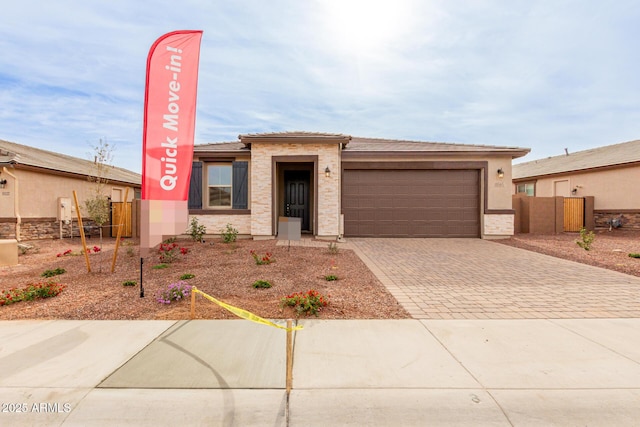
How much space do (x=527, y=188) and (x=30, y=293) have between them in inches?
1024

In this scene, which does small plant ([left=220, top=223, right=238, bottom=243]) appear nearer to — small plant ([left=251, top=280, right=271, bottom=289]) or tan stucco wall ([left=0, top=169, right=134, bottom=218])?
small plant ([left=251, top=280, right=271, bottom=289])

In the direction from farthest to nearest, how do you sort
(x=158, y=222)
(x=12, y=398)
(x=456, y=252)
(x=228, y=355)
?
1. (x=456, y=252)
2. (x=158, y=222)
3. (x=228, y=355)
4. (x=12, y=398)

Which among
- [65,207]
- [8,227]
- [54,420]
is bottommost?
[54,420]

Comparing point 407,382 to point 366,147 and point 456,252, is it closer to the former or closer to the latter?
point 456,252

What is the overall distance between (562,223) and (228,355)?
18.1 meters

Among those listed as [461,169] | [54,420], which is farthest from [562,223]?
[54,420]

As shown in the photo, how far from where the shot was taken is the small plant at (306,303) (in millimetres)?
4188

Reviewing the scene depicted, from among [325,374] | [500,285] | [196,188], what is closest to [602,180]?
[500,285]

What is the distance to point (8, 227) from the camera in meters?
11.6

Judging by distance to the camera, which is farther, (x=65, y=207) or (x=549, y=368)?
(x=65, y=207)

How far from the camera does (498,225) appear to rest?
12.2 meters

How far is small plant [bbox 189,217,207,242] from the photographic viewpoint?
11.0 metres

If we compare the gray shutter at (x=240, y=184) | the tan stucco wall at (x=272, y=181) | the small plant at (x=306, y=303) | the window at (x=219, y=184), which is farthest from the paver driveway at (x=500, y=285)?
the window at (x=219, y=184)

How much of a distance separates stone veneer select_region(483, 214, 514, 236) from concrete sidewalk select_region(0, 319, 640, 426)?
8879 millimetres
